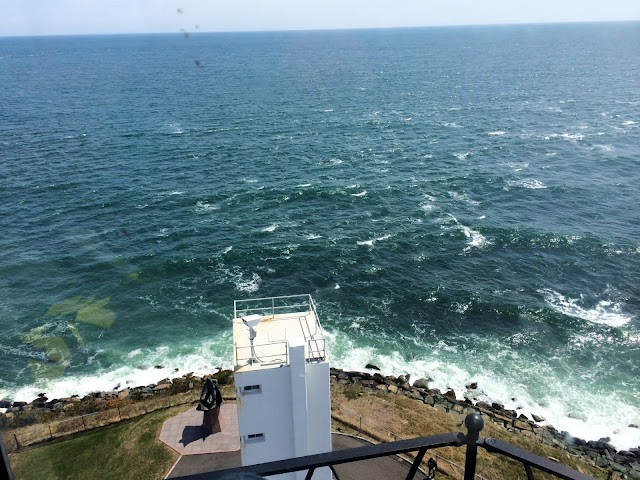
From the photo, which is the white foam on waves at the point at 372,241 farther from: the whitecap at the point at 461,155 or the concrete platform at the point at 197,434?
the whitecap at the point at 461,155

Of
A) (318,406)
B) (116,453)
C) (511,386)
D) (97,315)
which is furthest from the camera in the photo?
(97,315)

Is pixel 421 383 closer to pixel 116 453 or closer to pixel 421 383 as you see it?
pixel 421 383

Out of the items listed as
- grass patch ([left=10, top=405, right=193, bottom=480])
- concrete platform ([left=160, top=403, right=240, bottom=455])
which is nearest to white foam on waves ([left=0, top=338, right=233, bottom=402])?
grass patch ([left=10, top=405, right=193, bottom=480])

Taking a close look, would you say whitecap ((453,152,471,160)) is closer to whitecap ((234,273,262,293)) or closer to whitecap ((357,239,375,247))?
whitecap ((357,239,375,247))

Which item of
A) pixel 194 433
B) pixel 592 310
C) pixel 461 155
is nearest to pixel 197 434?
pixel 194 433

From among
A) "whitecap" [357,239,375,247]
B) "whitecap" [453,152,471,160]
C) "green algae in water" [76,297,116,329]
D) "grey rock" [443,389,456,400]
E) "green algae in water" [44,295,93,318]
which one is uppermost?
"whitecap" [453,152,471,160]
